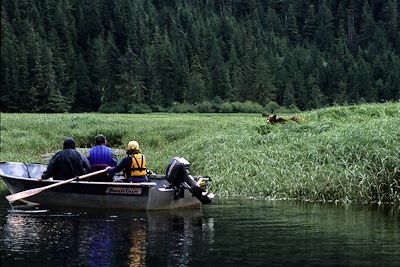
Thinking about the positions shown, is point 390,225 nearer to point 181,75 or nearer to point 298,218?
point 298,218

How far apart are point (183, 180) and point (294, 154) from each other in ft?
20.9

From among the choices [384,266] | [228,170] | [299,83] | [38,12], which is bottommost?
[384,266]

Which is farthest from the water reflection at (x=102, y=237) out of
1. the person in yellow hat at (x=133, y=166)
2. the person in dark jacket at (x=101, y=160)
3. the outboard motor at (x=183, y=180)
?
the person in dark jacket at (x=101, y=160)

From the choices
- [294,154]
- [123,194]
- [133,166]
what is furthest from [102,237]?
[294,154]

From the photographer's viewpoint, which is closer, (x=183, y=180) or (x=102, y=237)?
(x=102, y=237)

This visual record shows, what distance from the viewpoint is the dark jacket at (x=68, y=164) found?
65.9 ft

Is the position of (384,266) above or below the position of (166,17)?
below

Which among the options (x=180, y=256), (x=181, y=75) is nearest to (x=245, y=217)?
(x=180, y=256)

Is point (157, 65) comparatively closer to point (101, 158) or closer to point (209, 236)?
point (101, 158)

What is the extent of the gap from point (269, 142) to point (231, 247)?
1387 centimetres

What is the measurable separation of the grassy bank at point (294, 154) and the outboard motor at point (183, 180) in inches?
158

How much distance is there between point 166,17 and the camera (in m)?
135

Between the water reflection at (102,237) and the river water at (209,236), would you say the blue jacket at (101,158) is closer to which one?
the river water at (209,236)

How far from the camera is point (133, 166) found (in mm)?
19562
